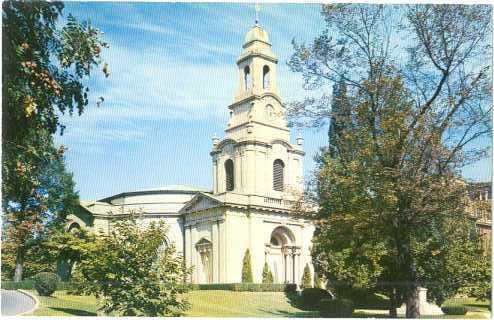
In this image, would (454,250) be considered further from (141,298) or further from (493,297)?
(141,298)

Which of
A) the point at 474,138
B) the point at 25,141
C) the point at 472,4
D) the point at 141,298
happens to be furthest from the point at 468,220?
the point at 25,141

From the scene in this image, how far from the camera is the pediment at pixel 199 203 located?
124ft

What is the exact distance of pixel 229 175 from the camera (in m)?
40.2

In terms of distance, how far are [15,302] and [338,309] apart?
12.0m

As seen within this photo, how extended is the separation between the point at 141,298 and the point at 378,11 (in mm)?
11452

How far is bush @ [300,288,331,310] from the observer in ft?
92.0

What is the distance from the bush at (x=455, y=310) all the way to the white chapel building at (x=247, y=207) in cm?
928

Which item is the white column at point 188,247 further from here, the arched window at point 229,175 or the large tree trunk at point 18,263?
the large tree trunk at point 18,263

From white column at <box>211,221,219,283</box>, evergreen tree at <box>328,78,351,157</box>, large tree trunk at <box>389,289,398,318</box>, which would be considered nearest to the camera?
evergreen tree at <box>328,78,351,157</box>

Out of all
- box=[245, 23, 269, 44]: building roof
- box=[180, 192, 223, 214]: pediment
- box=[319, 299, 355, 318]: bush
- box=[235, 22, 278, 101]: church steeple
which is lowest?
box=[319, 299, 355, 318]: bush

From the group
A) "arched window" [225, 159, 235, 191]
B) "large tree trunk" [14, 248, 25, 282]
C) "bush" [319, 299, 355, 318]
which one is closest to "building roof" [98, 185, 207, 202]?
"arched window" [225, 159, 235, 191]

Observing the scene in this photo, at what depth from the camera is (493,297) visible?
63.1ft

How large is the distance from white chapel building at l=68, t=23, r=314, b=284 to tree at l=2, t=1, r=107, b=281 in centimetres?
1821

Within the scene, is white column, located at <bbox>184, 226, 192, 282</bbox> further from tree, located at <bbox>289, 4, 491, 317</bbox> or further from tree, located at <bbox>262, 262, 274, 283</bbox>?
tree, located at <bbox>289, 4, 491, 317</bbox>
